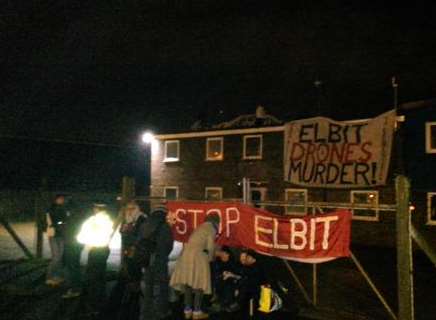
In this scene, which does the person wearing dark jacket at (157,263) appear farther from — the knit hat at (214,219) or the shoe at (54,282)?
the shoe at (54,282)

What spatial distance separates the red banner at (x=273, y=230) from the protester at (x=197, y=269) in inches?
23.5

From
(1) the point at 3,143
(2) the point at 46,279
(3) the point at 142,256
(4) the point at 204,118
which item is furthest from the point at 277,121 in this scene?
(1) the point at 3,143

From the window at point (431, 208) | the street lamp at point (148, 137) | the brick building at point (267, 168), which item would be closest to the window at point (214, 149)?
the brick building at point (267, 168)

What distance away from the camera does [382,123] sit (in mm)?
7289

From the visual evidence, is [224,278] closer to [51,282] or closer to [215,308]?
[215,308]

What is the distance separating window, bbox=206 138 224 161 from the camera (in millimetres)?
29141

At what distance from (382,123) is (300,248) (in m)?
2.20

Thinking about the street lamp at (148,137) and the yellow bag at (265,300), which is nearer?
the yellow bag at (265,300)

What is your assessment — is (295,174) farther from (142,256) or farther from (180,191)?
(180,191)

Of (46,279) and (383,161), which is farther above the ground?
(383,161)

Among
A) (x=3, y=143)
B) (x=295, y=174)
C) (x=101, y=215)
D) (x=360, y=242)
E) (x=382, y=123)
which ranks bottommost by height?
(x=360, y=242)

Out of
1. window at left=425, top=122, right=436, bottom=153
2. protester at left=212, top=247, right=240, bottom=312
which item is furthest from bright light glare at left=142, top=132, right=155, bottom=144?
protester at left=212, top=247, right=240, bottom=312

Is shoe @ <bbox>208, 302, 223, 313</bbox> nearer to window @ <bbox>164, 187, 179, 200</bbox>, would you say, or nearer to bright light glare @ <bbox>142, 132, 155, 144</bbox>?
window @ <bbox>164, 187, 179, 200</bbox>

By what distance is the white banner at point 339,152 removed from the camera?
7492 mm
